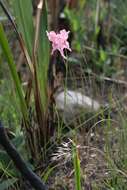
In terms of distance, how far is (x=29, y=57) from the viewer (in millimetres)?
1425

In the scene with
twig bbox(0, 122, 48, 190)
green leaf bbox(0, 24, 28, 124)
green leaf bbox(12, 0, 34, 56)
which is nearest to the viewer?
twig bbox(0, 122, 48, 190)

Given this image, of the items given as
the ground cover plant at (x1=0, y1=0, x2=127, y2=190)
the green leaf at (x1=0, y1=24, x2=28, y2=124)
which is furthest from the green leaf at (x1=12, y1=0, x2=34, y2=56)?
the green leaf at (x1=0, y1=24, x2=28, y2=124)

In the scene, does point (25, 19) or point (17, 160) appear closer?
point (17, 160)

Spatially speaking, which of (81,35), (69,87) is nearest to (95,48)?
(81,35)

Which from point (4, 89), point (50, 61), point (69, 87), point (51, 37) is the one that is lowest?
point (69, 87)

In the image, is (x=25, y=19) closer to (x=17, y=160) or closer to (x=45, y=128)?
(x=45, y=128)

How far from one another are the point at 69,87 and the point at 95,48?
0.31 metres

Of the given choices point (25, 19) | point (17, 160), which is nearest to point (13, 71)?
point (25, 19)

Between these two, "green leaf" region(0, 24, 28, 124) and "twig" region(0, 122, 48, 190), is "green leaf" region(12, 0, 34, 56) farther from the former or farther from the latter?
"twig" region(0, 122, 48, 190)

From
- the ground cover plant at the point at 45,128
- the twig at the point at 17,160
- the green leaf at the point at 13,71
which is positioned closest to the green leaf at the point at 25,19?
the ground cover plant at the point at 45,128

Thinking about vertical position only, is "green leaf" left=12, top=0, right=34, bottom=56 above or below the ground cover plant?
above

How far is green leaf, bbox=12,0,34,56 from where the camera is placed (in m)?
1.46

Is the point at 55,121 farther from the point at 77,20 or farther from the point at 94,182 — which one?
the point at 77,20

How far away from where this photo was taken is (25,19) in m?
1.48
